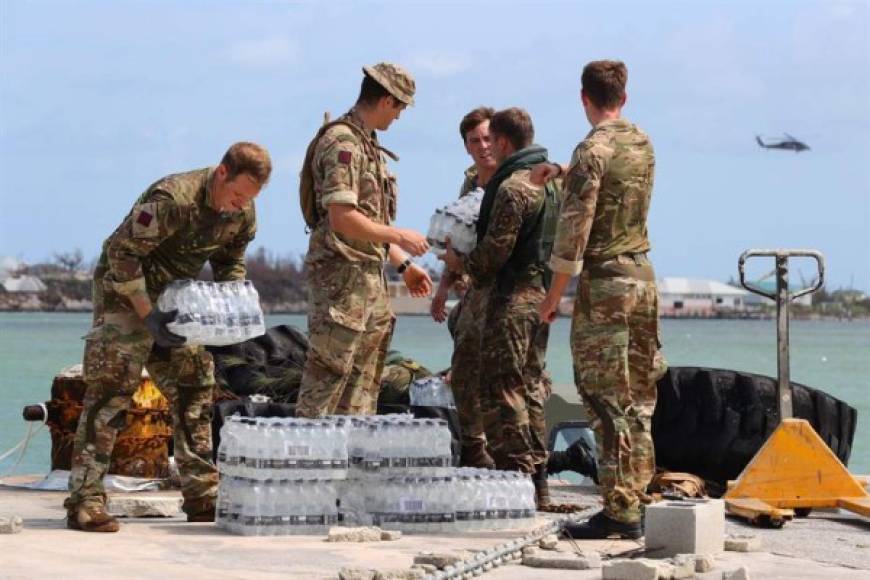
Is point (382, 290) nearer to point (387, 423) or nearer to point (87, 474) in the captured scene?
point (387, 423)

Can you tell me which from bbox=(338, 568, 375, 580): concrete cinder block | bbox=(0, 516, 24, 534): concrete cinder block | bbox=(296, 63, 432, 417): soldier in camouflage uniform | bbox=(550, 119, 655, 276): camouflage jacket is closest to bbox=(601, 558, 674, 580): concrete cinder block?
bbox=(338, 568, 375, 580): concrete cinder block

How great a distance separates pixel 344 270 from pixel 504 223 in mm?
1062

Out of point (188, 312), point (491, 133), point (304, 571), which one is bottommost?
point (304, 571)

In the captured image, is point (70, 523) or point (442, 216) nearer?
point (70, 523)

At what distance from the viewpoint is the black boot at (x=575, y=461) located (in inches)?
459

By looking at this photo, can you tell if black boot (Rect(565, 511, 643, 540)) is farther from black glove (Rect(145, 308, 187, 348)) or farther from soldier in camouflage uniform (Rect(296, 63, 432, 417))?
black glove (Rect(145, 308, 187, 348))

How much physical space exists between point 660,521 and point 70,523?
8.56 ft

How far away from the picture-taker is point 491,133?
10008mm

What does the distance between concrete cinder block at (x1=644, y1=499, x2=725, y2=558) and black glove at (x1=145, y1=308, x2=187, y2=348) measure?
2120 mm

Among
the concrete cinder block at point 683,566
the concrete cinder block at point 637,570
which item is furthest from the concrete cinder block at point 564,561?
the concrete cinder block at point 683,566

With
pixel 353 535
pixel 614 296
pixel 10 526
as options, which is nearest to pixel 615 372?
pixel 614 296

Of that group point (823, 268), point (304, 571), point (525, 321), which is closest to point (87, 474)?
point (304, 571)

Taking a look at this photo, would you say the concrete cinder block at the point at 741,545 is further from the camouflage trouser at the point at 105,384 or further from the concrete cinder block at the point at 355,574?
the camouflage trouser at the point at 105,384

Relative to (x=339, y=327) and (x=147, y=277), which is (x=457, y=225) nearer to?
(x=339, y=327)
